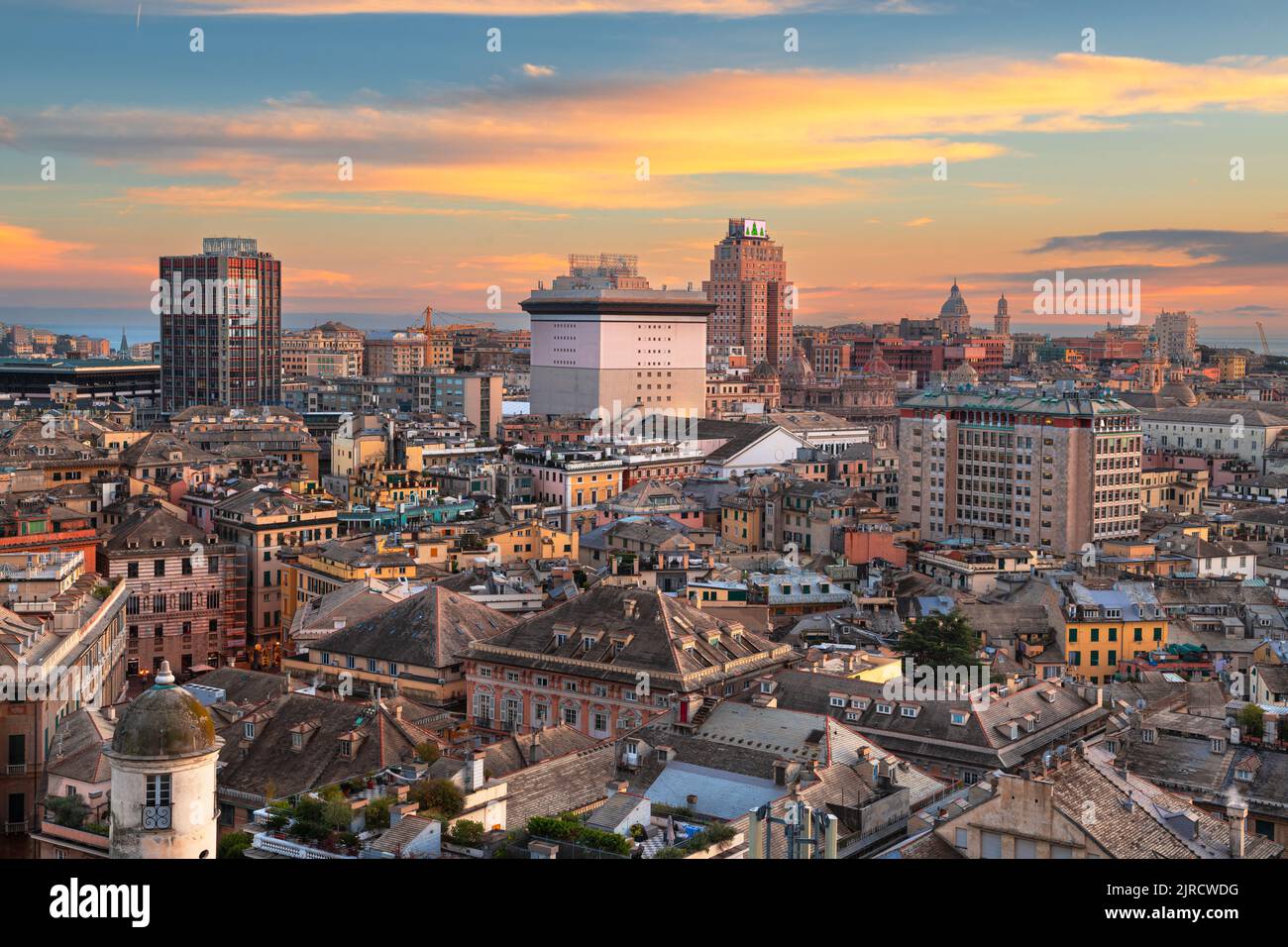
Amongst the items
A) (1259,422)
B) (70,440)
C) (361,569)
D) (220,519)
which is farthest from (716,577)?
(1259,422)

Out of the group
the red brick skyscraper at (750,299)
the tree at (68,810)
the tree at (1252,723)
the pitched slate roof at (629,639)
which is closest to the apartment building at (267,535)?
the pitched slate roof at (629,639)

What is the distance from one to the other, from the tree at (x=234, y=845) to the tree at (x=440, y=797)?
1.92m

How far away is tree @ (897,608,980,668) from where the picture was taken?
108 ft

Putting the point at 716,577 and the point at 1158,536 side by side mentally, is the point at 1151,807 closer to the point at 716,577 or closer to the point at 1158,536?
the point at 716,577

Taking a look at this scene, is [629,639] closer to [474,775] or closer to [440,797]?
[474,775]

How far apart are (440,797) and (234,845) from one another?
7.68 feet

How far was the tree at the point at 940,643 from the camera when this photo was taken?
3297 centimetres

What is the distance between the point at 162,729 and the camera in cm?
1224

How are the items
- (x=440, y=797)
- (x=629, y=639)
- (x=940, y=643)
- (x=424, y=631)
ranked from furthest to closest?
(x=940, y=643), (x=424, y=631), (x=629, y=639), (x=440, y=797)

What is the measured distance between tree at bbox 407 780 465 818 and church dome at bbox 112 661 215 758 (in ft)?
18.1

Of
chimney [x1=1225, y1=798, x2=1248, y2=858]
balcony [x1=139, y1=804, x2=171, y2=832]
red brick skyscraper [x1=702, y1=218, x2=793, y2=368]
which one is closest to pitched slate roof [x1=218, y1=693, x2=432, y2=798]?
balcony [x1=139, y1=804, x2=171, y2=832]

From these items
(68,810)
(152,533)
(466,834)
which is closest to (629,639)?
(68,810)

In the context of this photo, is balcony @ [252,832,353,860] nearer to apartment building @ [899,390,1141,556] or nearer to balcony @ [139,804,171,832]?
balcony @ [139,804,171,832]
